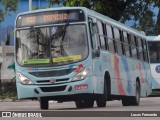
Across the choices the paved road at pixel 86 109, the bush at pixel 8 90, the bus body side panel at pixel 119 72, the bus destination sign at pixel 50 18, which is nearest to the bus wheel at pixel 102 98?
the paved road at pixel 86 109

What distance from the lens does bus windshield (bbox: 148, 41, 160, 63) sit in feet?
125

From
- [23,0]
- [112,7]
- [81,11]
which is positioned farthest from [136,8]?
[23,0]

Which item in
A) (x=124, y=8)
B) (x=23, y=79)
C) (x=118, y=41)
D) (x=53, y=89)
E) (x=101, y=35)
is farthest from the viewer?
(x=124, y=8)

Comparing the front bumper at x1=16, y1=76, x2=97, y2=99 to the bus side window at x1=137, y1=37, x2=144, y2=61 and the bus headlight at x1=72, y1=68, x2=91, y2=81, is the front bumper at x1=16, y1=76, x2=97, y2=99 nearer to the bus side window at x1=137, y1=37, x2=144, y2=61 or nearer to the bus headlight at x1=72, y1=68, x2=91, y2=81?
the bus headlight at x1=72, y1=68, x2=91, y2=81

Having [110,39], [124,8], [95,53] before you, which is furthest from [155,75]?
[95,53]

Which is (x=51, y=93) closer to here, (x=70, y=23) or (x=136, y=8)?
(x=70, y=23)

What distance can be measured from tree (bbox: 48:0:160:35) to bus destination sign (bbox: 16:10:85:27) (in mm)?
18824

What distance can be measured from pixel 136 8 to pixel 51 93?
74.7 ft

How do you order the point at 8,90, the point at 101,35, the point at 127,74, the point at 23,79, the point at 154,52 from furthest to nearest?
the point at 154,52, the point at 8,90, the point at 127,74, the point at 101,35, the point at 23,79

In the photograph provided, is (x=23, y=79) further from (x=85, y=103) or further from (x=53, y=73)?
(x=85, y=103)

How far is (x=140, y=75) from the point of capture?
27.0m

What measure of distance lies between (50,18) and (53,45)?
3.10 feet

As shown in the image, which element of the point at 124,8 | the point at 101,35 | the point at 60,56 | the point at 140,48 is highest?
the point at 124,8

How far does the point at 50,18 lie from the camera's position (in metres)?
20.1
